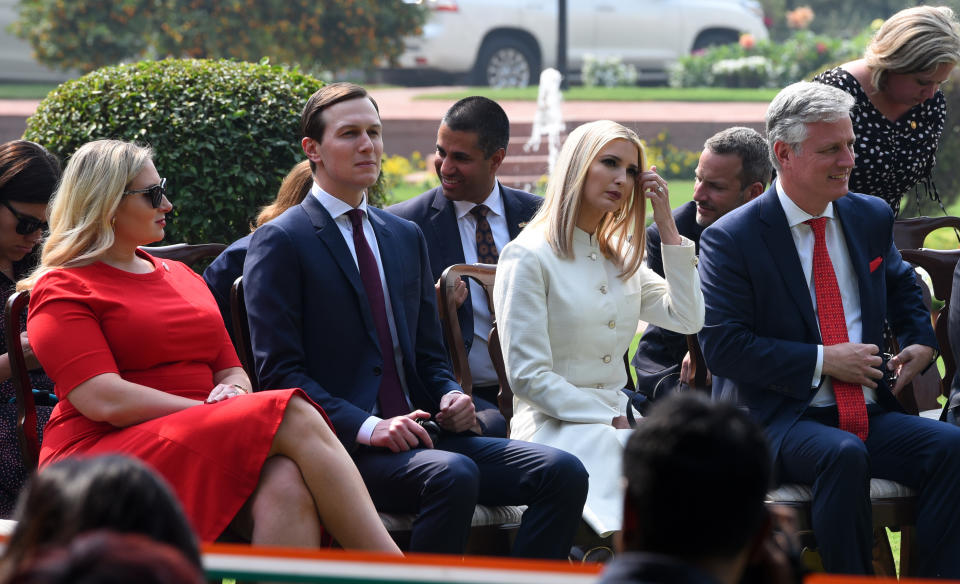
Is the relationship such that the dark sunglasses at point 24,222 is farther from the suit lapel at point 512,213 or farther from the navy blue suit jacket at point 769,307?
the navy blue suit jacket at point 769,307

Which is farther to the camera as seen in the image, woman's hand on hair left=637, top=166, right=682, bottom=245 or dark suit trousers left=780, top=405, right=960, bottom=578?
woman's hand on hair left=637, top=166, right=682, bottom=245

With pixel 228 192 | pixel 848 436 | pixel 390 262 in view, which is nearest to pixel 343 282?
pixel 390 262

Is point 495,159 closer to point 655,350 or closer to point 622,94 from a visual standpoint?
point 655,350

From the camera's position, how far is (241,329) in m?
3.88

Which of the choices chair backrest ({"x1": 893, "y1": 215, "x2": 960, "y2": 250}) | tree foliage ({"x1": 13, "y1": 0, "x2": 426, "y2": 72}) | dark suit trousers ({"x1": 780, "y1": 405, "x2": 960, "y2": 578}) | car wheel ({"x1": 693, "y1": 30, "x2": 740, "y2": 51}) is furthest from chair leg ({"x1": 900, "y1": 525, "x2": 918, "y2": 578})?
car wheel ({"x1": 693, "y1": 30, "x2": 740, "y2": 51})

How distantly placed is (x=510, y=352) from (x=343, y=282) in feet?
1.95

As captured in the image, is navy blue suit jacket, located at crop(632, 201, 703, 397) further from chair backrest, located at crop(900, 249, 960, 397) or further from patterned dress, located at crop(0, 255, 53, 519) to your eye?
patterned dress, located at crop(0, 255, 53, 519)

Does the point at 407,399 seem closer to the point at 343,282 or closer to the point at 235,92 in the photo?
the point at 343,282

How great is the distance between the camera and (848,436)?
372 cm

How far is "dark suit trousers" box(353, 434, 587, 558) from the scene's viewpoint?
3.37 meters

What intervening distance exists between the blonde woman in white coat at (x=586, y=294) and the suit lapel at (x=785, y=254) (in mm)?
266

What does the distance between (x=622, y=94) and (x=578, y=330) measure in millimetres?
16156

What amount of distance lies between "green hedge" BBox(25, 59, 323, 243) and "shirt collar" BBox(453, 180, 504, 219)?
4.17ft

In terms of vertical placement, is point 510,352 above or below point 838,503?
above
